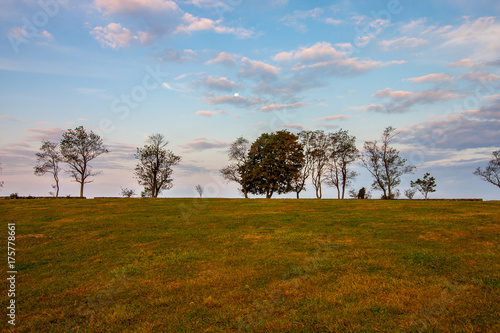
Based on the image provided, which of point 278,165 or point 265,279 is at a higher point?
point 278,165

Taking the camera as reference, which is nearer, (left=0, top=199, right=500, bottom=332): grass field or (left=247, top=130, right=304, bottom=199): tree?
(left=0, top=199, right=500, bottom=332): grass field

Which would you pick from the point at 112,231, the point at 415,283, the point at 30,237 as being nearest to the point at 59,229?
the point at 30,237

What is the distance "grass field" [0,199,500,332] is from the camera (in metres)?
7.94

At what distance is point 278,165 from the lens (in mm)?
70500

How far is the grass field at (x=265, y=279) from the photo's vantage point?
7941 mm

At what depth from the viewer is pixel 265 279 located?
11000mm

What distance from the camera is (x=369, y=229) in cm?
1955

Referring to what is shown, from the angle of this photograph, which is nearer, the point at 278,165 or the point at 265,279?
the point at 265,279

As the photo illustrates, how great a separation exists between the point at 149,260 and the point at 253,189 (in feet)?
208

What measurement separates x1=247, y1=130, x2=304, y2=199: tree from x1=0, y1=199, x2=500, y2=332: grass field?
4950 cm

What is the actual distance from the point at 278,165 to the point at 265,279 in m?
60.1

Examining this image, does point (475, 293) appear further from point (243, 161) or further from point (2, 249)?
point (243, 161)

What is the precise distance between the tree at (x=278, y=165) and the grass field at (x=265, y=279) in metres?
49.5

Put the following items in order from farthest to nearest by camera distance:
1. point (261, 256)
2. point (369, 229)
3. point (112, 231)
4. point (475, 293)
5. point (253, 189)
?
point (253, 189) < point (112, 231) < point (369, 229) < point (261, 256) < point (475, 293)
